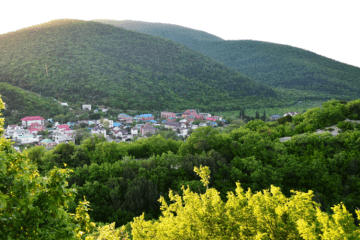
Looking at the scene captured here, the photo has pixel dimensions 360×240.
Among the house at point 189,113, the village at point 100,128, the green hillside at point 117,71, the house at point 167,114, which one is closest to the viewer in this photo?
the village at point 100,128

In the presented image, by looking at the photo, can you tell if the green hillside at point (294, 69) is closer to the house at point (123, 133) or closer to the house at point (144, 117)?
the house at point (144, 117)

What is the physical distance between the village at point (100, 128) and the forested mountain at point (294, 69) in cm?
7403

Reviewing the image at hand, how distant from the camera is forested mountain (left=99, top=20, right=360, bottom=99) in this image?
120 metres

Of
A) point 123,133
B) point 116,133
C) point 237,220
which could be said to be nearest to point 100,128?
point 116,133

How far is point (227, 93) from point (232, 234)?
325 ft

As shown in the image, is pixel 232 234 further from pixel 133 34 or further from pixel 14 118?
pixel 133 34

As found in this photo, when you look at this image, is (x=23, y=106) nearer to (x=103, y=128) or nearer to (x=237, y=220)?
(x=103, y=128)

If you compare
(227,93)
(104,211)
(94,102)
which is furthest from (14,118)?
(227,93)

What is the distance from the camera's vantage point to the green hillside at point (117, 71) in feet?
280

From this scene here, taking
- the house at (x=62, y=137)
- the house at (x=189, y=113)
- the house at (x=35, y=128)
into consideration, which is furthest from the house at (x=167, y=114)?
the house at (x=35, y=128)

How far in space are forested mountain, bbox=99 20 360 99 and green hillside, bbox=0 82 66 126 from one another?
110m

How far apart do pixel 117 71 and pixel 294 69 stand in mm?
107827

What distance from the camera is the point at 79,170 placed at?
18.4 meters

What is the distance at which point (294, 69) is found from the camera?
137500 mm
